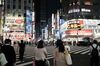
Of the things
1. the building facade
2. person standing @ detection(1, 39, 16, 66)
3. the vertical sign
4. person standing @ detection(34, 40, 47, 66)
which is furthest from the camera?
the vertical sign

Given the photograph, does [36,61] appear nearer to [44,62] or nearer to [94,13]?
[44,62]

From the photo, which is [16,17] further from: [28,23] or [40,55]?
[40,55]

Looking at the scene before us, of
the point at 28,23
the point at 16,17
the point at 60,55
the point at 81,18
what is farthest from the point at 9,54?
the point at 28,23

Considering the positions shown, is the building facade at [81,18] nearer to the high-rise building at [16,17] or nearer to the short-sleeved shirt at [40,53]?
the high-rise building at [16,17]

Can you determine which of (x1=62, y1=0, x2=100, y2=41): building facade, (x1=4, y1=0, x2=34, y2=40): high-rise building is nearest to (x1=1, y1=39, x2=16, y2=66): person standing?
(x1=62, y1=0, x2=100, y2=41): building facade

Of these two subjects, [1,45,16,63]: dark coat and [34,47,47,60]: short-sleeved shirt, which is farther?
[34,47,47,60]: short-sleeved shirt

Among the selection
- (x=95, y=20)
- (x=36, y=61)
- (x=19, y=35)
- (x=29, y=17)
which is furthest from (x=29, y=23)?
(x=36, y=61)

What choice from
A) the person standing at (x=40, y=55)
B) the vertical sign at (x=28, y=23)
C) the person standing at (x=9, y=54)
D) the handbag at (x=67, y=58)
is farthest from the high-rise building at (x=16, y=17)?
the handbag at (x=67, y=58)

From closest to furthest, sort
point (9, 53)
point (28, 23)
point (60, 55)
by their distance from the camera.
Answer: point (9, 53) → point (60, 55) → point (28, 23)

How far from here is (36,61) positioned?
1249cm

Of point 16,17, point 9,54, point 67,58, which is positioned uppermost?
point 16,17

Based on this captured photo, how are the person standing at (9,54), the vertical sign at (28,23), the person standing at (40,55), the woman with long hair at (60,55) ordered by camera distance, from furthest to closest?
the vertical sign at (28,23), the person standing at (40,55), the woman with long hair at (60,55), the person standing at (9,54)

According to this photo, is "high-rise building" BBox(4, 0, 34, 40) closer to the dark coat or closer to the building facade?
the building facade

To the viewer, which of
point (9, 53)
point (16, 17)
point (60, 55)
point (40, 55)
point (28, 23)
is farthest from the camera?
point (28, 23)
